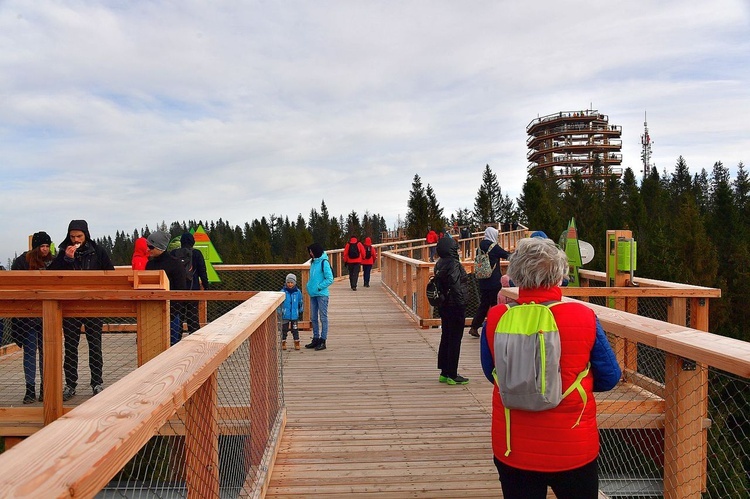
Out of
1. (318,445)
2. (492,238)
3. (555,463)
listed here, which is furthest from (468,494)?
(492,238)

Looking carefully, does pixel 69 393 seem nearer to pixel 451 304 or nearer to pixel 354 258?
pixel 451 304

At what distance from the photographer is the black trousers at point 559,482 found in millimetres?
2395

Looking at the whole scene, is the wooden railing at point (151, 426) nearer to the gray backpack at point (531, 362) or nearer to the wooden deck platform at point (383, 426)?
the wooden deck platform at point (383, 426)

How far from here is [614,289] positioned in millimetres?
6172

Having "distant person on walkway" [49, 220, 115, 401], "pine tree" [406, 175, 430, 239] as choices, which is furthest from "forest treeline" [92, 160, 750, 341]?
"distant person on walkway" [49, 220, 115, 401]

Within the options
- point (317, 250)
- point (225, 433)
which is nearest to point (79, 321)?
point (225, 433)

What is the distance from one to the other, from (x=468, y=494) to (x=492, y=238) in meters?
5.11

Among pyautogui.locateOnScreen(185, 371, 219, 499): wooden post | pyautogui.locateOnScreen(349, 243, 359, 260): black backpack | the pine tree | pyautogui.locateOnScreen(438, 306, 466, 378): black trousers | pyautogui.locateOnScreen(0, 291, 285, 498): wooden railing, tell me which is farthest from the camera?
the pine tree

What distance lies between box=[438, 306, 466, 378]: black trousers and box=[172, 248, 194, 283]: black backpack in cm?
310

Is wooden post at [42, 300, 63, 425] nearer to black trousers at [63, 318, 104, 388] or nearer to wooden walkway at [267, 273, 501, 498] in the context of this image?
black trousers at [63, 318, 104, 388]

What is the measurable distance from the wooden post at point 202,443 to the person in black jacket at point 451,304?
A: 4.12 m

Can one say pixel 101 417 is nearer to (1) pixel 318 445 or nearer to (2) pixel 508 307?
(2) pixel 508 307

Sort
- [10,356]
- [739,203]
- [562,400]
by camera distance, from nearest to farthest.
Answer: [562,400] < [10,356] < [739,203]

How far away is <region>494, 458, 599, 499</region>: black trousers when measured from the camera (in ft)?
7.86
